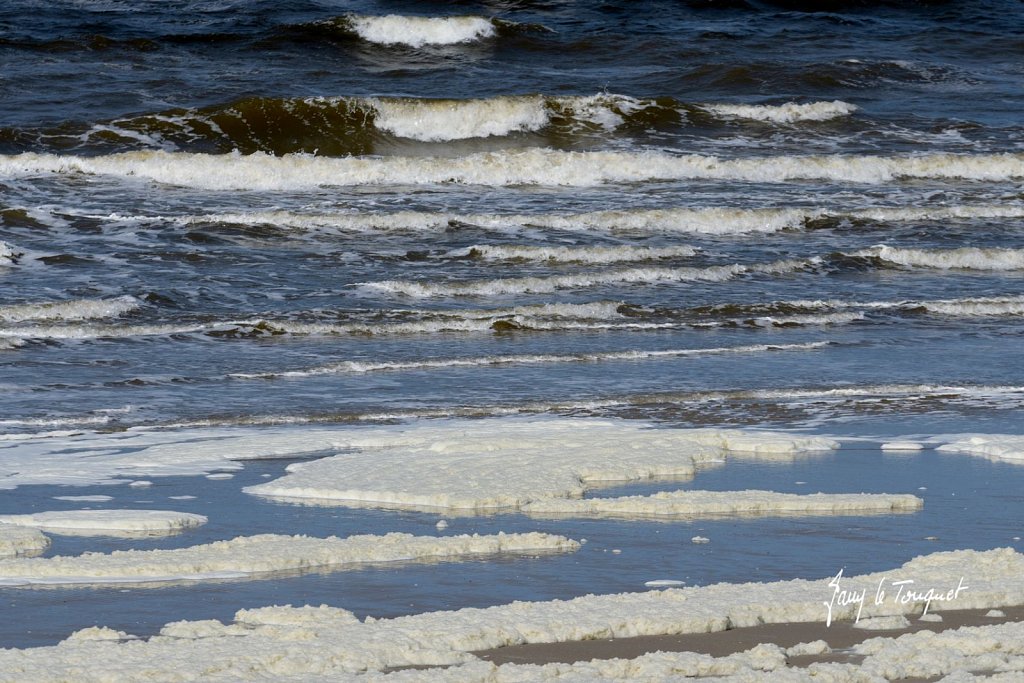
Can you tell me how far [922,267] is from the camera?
43.7 ft

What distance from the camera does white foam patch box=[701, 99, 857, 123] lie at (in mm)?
21266

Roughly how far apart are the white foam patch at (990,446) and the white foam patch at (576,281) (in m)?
5.86

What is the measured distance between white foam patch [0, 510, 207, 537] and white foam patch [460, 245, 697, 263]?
28.0 ft

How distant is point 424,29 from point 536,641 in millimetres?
24333

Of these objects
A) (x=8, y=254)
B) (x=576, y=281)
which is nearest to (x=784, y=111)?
(x=576, y=281)

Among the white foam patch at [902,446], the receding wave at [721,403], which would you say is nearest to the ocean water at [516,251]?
the receding wave at [721,403]

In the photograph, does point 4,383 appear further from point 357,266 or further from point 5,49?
point 5,49

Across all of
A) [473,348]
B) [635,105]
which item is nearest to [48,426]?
[473,348]

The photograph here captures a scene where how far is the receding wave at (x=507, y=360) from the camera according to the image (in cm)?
858

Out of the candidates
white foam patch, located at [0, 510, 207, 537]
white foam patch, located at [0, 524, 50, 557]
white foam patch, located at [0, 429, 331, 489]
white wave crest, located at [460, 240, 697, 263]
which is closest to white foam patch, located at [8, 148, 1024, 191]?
white wave crest, located at [460, 240, 697, 263]

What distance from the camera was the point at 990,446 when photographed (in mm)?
5980

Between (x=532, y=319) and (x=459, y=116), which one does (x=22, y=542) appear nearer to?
(x=532, y=319)

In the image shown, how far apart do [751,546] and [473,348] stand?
5.20 m

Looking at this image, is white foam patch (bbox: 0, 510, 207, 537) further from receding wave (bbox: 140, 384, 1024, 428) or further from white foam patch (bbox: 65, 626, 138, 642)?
receding wave (bbox: 140, 384, 1024, 428)
